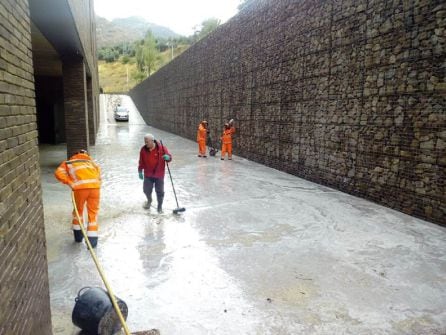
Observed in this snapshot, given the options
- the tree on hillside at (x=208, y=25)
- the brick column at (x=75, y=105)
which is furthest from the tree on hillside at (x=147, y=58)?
the brick column at (x=75, y=105)

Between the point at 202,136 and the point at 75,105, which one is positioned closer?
the point at 75,105

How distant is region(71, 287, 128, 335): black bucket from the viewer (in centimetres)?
298

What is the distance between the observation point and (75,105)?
11.8 metres

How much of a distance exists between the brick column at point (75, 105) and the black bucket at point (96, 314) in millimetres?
9624

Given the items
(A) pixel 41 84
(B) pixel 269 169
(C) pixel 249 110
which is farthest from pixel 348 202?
(A) pixel 41 84

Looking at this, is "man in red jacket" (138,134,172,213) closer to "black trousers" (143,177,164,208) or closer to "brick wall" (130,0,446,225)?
"black trousers" (143,177,164,208)

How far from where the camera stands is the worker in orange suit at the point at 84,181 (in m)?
4.83

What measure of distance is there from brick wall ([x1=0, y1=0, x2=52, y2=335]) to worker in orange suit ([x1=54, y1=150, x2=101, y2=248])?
1858 millimetres

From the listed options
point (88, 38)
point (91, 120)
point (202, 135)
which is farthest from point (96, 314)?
point (91, 120)

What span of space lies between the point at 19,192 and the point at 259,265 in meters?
2.93

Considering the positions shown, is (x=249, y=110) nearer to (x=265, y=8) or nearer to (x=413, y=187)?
(x=265, y=8)

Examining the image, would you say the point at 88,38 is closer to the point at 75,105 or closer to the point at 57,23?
the point at 75,105

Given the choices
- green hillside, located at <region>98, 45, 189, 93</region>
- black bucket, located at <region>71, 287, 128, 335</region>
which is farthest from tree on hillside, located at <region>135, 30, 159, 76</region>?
black bucket, located at <region>71, 287, 128, 335</region>

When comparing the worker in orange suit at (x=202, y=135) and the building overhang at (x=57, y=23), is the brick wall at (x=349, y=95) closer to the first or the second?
the worker in orange suit at (x=202, y=135)
